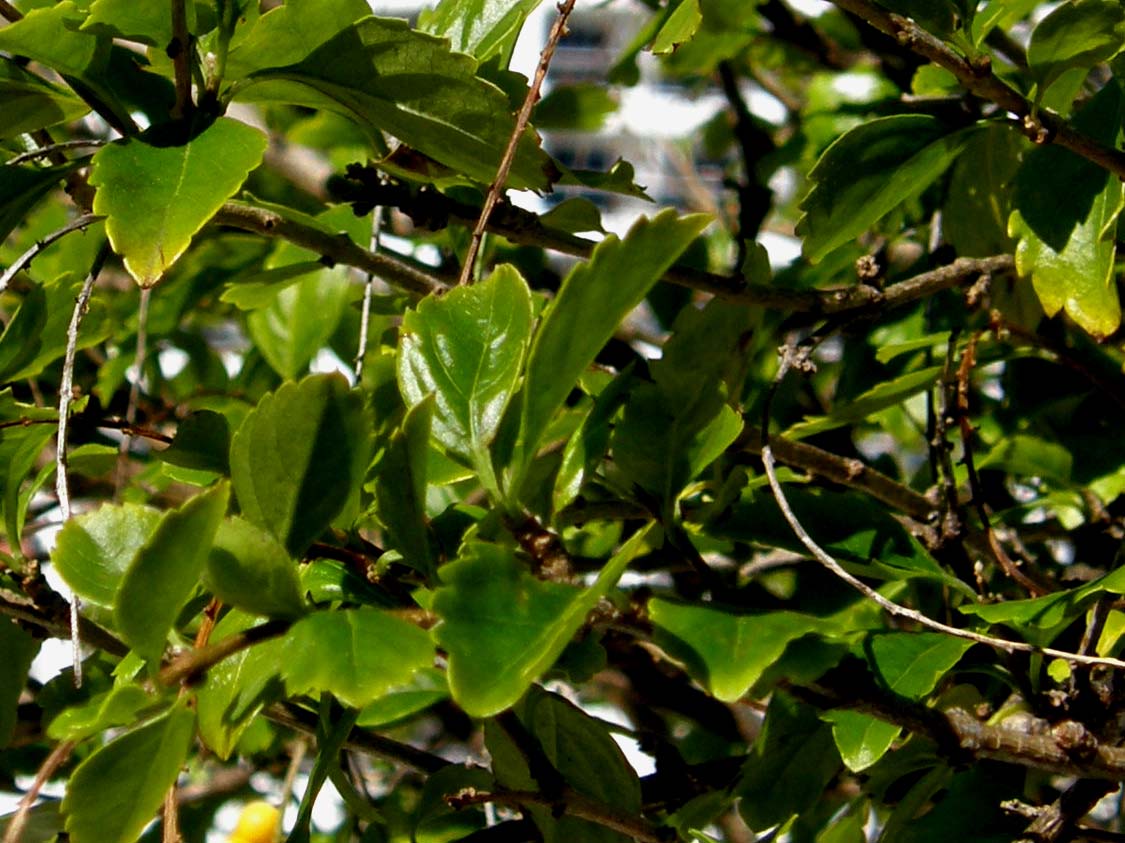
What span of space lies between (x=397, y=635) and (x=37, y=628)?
0.31 m

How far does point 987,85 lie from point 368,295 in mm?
358

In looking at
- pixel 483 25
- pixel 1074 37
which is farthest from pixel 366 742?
pixel 1074 37

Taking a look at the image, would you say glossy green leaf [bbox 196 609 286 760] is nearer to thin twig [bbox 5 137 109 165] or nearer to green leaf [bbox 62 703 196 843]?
green leaf [bbox 62 703 196 843]

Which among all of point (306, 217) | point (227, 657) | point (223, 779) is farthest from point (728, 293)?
point (223, 779)

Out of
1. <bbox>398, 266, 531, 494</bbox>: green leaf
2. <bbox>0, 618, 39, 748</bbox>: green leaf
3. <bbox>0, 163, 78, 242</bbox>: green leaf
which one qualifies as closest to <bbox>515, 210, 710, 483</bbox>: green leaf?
<bbox>398, 266, 531, 494</bbox>: green leaf

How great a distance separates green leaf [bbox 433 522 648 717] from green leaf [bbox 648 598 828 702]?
62 mm

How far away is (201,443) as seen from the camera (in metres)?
0.60

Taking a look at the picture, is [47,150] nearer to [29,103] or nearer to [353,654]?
[29,103]

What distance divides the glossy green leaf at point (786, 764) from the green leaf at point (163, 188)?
0.36 meters

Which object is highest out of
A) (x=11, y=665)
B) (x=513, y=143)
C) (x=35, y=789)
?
(x=513, y=143)

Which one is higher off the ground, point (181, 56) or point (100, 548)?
point (181, 56)

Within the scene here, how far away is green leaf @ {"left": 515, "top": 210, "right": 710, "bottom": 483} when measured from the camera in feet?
1.57

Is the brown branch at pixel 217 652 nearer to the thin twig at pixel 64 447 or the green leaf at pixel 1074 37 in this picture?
the thin twig at pixel 64 447

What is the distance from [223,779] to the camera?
1.34 m
